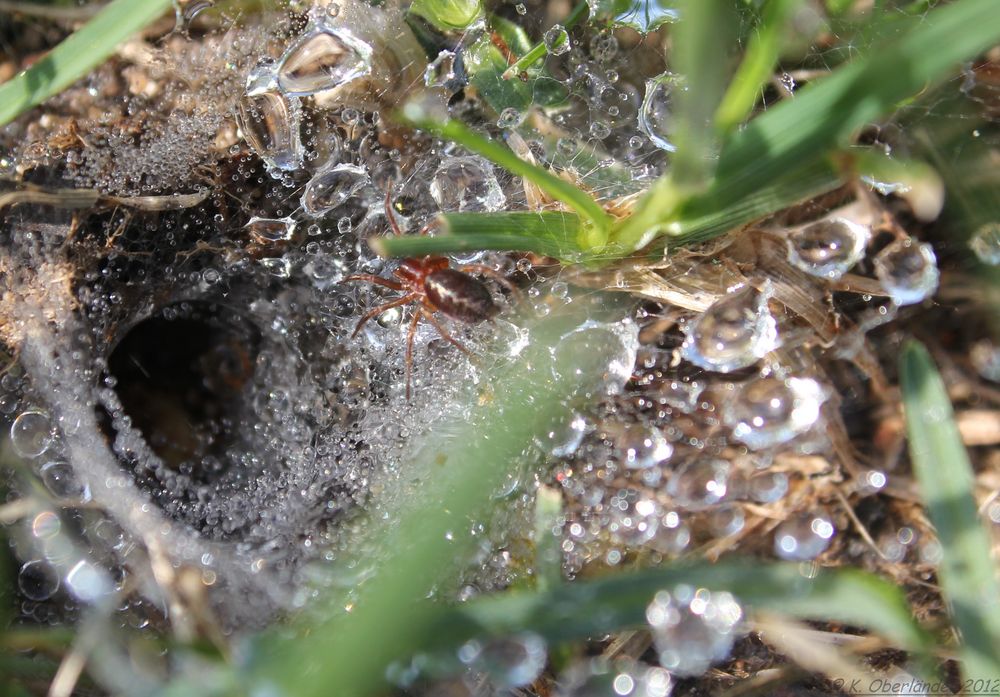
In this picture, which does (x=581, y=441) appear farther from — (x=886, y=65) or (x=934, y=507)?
(x=886, y=65)

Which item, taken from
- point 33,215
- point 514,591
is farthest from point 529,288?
point 33,215

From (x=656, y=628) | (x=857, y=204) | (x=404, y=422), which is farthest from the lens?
(x=404, y=422)

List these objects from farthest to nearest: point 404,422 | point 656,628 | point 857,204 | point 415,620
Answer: point 404,422
point 857,204
point 656,628
point 415,620

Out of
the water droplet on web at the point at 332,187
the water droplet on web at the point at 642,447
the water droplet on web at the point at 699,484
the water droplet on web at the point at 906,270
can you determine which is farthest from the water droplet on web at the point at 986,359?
the water droplet on web at the point at 332,187

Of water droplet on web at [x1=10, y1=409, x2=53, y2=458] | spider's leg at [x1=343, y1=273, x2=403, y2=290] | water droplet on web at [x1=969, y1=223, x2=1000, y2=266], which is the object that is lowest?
water droplet on web at [x1=969, y1=223, x2=1000, y2=266]

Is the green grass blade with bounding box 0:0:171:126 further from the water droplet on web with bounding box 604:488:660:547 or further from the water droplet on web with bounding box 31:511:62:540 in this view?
the water droplet on web with bounding box 604:488:660:547

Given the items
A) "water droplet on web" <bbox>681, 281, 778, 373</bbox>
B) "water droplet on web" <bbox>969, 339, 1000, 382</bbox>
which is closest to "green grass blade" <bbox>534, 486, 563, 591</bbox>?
"water droplet on web" <bbox>681, 281, 778, 373</bbox>
